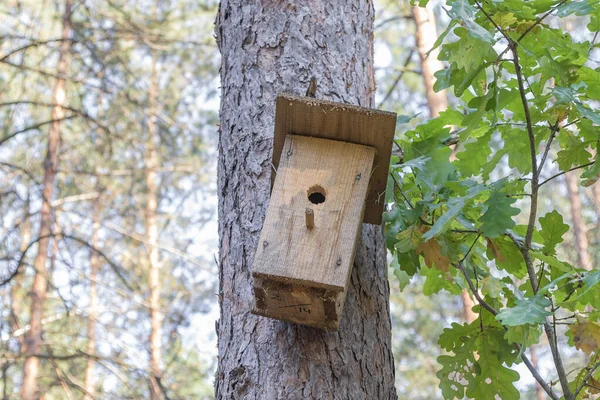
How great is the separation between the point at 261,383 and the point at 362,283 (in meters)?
0.46

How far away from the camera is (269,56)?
2508 mm

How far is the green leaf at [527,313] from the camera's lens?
5.76 feet

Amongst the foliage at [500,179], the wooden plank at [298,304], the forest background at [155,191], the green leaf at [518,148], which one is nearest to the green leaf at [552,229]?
the foliage at [500,179]

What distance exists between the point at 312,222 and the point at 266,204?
0.36 metres

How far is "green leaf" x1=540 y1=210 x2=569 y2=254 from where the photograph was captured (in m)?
2.34

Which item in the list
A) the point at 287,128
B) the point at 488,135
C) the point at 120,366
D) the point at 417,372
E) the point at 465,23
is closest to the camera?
the point at 465,23

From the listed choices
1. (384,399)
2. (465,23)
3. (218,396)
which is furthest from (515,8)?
(218,396)

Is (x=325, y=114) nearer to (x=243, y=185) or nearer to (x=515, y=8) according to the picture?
(x=243, y=185)

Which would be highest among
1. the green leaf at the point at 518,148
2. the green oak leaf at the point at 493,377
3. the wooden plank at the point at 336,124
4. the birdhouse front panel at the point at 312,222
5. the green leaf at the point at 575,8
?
the green leaf at the point at 575,8

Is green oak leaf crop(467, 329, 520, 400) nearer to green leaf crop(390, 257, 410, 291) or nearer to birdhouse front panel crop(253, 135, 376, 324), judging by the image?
green leaf crop(390, 257, 410, 291)

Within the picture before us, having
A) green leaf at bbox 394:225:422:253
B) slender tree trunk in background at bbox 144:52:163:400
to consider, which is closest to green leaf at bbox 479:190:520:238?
green leaf at bbox 394:225:422:253

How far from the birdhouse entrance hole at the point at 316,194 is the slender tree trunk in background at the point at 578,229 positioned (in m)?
8.21

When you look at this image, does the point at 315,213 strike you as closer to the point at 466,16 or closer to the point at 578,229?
the point at 466,16

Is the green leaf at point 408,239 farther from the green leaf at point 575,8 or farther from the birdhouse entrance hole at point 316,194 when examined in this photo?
the green leaf at point 575,8
